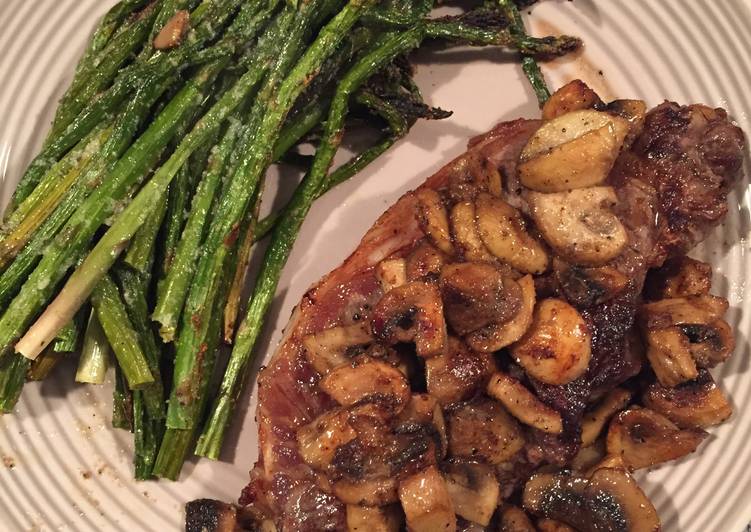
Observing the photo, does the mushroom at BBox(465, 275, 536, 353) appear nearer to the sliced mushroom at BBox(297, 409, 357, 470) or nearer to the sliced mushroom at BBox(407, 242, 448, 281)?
the sliced mushroom at BBox(407, 242, 448, 281)

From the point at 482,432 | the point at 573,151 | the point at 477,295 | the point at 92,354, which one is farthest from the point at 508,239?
the point at 92,354

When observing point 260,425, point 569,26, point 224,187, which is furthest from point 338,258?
point 569,26

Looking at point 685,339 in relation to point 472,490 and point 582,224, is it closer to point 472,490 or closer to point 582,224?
point 582,224

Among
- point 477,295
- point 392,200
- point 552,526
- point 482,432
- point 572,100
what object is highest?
point 572,100

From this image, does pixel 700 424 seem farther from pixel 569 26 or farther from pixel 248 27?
pixel 248 27

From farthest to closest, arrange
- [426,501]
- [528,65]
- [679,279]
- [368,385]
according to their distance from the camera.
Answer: [528,65] < [679,279] < [368,385] < [426,501]

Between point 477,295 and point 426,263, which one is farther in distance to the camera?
point 426,263

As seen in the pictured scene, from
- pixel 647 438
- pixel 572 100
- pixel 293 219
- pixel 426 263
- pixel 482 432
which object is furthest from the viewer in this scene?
pixel 293 219
